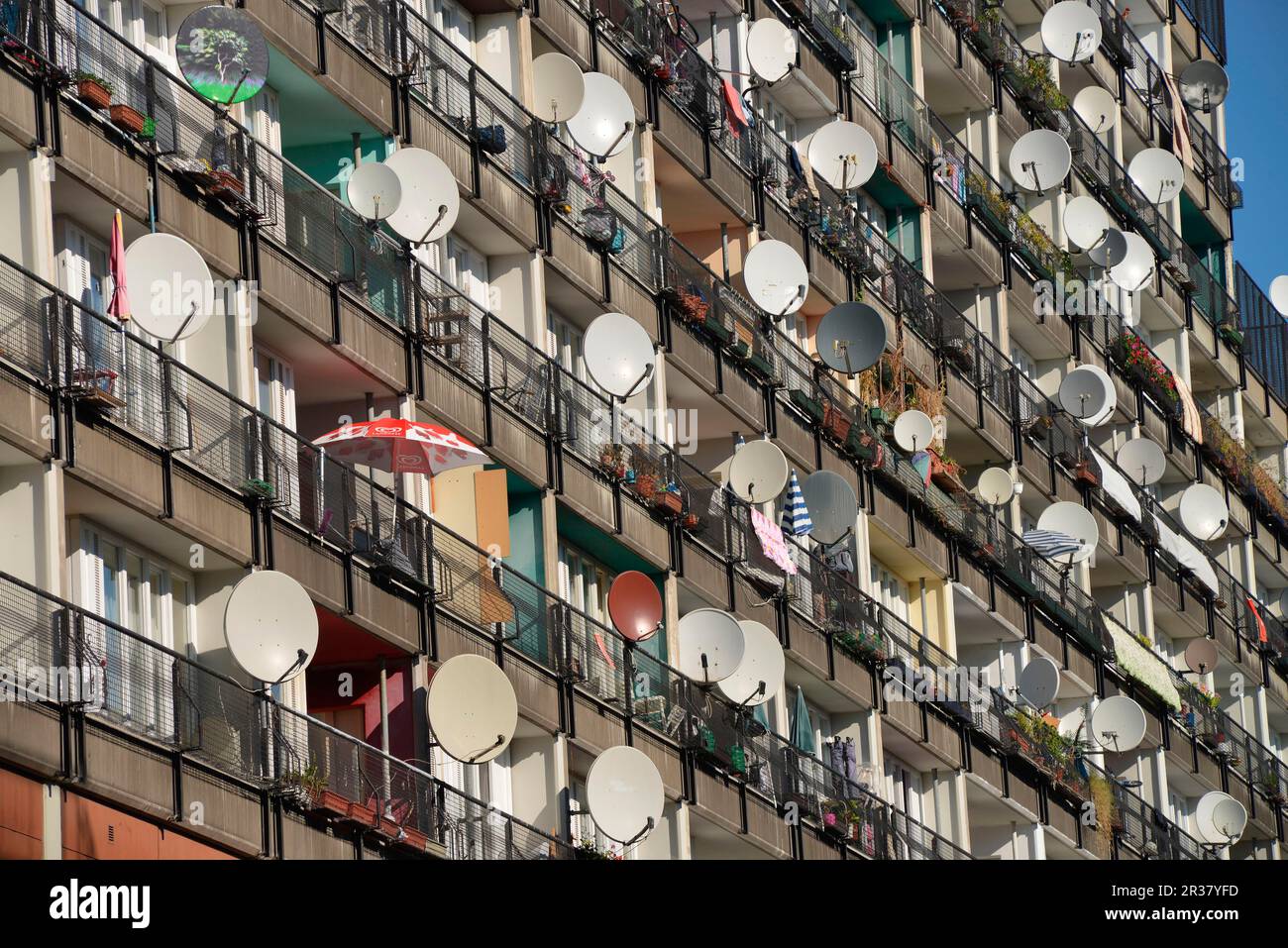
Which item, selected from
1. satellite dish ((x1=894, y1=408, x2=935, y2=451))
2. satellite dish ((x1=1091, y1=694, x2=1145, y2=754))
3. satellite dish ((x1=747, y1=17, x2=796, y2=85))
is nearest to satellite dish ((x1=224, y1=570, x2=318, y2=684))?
satellite dish ((x1=747, y1=17, x2=796, y2=85))

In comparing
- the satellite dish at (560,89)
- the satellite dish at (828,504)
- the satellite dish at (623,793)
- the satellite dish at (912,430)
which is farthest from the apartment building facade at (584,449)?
the satellite dish at (828,504)

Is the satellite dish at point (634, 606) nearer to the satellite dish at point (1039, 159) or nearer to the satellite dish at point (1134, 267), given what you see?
the satellite dish at point (1039, 159)

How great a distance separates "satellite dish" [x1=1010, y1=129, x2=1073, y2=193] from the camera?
71.9 meters

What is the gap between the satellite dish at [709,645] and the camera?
49.4 m

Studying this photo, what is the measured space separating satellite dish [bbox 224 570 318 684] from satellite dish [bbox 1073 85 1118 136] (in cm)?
4495

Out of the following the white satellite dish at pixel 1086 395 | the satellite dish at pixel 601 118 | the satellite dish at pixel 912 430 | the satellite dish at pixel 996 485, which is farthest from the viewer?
the white satellite dish at pixel 1086 395

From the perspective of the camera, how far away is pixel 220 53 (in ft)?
130

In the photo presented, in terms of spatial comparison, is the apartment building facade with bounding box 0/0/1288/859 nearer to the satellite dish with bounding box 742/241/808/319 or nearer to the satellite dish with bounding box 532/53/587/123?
the satellite dish with bounding box 532/53/587/123

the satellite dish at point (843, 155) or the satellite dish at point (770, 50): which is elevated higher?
the satellite dish at point (770, 50)

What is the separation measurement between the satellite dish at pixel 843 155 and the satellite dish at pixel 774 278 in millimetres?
4875

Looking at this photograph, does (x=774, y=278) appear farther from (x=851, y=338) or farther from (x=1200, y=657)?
(x=1200, y=657)

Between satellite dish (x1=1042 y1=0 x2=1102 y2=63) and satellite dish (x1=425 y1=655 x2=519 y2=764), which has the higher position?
satellite dish (x1=1042 y1=0 x2=1102 y2=63)

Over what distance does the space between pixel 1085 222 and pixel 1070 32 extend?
15.3ft

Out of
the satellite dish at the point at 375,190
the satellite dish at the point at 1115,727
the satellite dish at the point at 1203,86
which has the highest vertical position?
the satellite dish at the point at 1203,86
